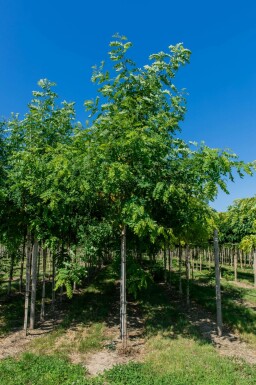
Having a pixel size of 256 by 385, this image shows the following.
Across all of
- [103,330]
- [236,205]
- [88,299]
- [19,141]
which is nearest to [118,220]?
[236,205]

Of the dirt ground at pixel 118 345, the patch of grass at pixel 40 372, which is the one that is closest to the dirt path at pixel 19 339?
the dirt ground at pixel 118 345

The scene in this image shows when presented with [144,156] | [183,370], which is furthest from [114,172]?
[183,370]

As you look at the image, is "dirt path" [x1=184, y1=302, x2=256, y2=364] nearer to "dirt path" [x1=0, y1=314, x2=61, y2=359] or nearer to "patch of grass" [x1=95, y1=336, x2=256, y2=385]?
"patch of grass" [x1=95, y1=336, x2=256, y2=385]

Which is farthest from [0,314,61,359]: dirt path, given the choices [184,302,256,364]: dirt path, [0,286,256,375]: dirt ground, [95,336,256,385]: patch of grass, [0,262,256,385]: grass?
[184,302,256,364]: dirt path

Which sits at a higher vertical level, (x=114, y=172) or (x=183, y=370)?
(x=114, y=172)

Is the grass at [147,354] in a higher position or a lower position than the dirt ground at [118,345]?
higher

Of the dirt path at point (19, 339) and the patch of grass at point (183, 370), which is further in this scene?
the dirt path at point (19, 339)

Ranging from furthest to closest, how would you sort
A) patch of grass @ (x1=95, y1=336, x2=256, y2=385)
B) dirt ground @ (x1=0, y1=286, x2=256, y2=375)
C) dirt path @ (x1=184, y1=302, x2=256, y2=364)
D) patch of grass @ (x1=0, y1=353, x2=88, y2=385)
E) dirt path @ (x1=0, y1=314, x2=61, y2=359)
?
dirt path @ (x1=0, y1=314, x2=61, y2=359) < dirt path @ (x1=184, y1=302, x2=256, y2=364) < dirt ground @ (x1=0, y1=286, x2=256, y2=375) < patch of grass @ (x1=0, y1=353, x2=88, y2=385) < patch of grass @ (x1=95, y1=336, x2=256, y2=385)

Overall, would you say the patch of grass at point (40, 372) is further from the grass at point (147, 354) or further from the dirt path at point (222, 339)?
the dirt path at point (222, 339)

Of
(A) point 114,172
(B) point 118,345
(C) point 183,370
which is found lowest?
(B) point 118,345

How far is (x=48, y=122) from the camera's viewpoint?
44.7 ft

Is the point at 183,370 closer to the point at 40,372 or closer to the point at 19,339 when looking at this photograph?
the point at 40,372

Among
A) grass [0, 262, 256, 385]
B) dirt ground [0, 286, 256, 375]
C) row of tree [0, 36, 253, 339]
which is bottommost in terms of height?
dirt ground [0, 286, 256, 375]

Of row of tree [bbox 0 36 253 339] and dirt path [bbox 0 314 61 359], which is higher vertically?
row of tree [bbox 0 36 253 339]
